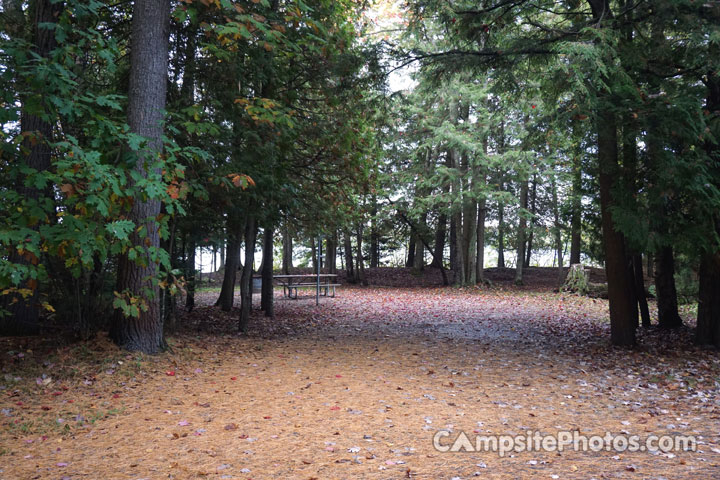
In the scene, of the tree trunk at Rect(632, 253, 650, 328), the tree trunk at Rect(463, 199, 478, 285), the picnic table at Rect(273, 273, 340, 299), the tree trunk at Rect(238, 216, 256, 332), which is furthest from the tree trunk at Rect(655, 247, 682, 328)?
the tree trunk at Rect(463, 199, 478, 285)

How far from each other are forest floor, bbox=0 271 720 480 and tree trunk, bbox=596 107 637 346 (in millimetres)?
371

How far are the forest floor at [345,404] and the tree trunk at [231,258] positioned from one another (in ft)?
6.13

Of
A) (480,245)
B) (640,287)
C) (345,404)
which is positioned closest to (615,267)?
(640,287)

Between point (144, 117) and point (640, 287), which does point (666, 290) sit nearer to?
point (640, 287)

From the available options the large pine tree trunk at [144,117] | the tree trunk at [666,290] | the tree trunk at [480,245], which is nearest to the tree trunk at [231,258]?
the large pine tree trunk at [144,117]

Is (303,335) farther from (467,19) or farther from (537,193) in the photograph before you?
(537,193)

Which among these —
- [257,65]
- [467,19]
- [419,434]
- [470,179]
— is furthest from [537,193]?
[419,434]

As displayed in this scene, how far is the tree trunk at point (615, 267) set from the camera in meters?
7.02

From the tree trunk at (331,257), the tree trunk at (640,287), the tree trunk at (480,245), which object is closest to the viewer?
the tree trunk at (640,287)

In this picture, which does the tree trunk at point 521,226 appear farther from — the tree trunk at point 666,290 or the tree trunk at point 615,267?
the tree trunk at point 615,267

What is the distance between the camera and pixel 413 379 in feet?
18.6

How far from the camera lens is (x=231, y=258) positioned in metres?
10.4

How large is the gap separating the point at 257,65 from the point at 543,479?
6.62 metres

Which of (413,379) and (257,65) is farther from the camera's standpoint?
(257,65)
